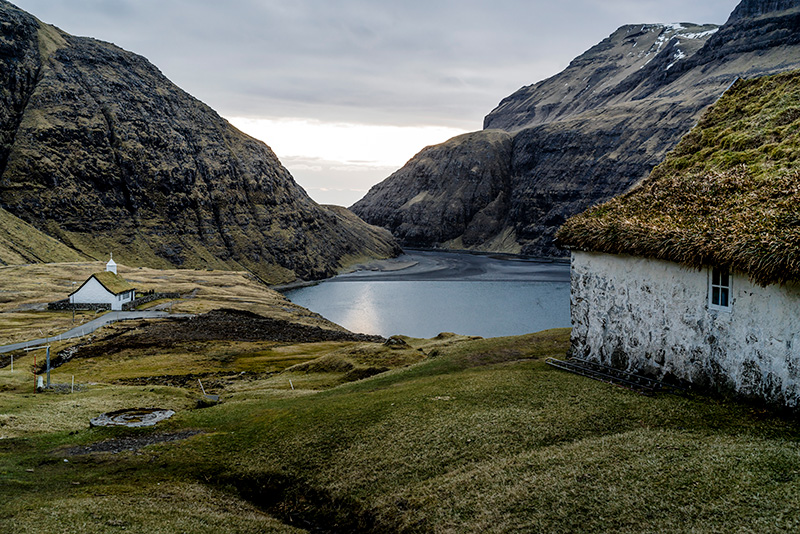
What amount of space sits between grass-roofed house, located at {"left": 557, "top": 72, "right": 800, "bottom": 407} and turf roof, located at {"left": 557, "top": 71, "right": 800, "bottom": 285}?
62 mm

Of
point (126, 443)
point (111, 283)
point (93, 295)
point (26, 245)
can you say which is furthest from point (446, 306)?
point (26, 245)

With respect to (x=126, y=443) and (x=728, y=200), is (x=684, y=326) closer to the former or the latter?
(x=728, y=200)

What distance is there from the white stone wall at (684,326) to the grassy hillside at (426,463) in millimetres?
1451

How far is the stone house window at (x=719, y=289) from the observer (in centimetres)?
2205

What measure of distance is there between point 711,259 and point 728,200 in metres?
4.62

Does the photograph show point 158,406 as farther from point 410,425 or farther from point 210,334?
point 210,334

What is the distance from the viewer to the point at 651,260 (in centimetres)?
2583

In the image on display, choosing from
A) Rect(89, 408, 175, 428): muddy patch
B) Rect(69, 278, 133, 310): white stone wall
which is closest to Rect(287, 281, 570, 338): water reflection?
Rect(69, 278, 133, 310): white stone wall

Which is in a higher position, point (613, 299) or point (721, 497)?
point (613, 299)

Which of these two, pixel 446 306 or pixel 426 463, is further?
pixel 446 306

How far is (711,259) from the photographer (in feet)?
72.2

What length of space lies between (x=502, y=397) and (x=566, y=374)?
5.48 metres

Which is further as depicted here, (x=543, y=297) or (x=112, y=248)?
(x=112, y=248)

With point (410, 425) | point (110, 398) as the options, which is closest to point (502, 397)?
point (410, 425)
